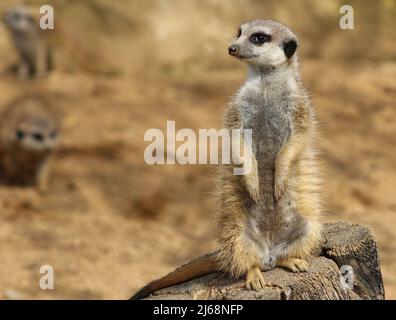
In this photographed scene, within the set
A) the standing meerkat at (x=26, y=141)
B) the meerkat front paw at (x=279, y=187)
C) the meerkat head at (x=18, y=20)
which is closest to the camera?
the meerkat front paw at (x=279, y=187)

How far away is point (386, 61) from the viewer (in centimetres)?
916

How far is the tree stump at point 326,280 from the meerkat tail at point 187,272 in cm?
2

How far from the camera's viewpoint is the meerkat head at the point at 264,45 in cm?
288

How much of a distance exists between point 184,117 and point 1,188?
6.16ft

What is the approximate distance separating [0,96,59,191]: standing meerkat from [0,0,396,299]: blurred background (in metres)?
0.20

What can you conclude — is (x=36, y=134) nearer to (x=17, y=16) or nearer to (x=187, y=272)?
(x=17, y=16)

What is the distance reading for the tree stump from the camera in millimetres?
2760

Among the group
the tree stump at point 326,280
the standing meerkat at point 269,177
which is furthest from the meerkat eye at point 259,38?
the tree stump at point 326,280

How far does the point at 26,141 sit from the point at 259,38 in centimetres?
543

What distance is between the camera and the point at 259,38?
293cm

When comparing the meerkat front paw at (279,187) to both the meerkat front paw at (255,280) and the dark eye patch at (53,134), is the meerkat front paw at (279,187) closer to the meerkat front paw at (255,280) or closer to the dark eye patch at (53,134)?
the meerkat front paw at (255,280)

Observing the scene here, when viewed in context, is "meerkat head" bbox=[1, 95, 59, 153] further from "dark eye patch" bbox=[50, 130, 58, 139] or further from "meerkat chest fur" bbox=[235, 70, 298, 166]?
"meerkat chest fur" bbox=[235, 70, 298, 166]

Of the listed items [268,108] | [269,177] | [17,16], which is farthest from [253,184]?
[17,16]

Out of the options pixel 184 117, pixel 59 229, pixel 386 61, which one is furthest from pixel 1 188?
pixel 386 61
